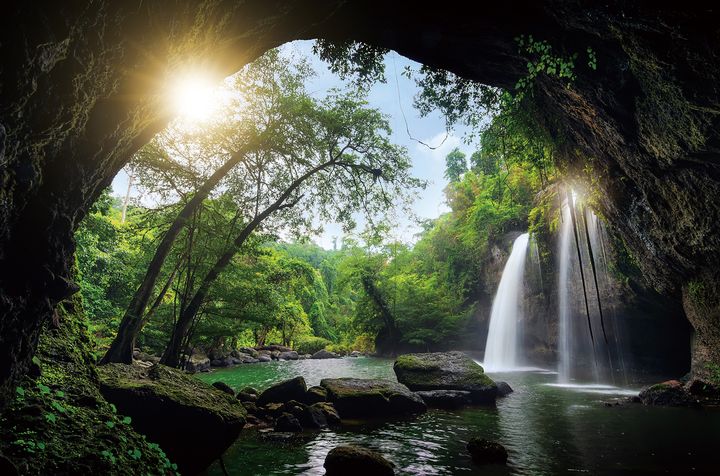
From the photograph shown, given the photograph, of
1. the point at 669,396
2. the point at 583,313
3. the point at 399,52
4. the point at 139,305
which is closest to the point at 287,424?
the point at 139,305

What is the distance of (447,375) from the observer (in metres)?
12.8

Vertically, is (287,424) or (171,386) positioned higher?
(171,386)

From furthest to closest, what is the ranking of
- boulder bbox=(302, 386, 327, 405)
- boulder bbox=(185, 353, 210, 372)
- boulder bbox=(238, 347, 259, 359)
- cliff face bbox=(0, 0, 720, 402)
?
boulder bbox=(238, 347, 259, 359)
boulder bbox=(185, 353, 210, 372)
boulder bbox=(302, 386, 327, 405)
cliff face bbox=(0, 0, 720, 402)

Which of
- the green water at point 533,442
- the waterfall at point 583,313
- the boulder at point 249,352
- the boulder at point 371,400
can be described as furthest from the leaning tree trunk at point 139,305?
the boulder at point 249,352

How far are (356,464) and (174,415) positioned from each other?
3.00 m

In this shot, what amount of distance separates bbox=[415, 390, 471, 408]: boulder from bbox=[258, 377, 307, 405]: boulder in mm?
3921

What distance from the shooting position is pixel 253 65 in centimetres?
1223

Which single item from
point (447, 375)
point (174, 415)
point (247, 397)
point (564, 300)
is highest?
point (564, 300)

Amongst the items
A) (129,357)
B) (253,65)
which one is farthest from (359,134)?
(129,357)

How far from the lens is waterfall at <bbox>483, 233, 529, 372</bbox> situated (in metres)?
24.3

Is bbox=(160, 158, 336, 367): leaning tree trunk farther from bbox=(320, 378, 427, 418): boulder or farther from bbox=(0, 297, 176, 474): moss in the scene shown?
bbox=(0, 297, 176, 474): moss

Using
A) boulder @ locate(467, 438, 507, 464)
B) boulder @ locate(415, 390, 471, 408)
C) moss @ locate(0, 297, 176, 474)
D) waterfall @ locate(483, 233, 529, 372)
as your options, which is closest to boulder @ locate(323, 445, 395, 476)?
boulder @ locate(467, 438, 507, 464)

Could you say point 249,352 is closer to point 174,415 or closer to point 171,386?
point 171,386

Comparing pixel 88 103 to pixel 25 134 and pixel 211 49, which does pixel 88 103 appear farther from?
pixel 211 49
